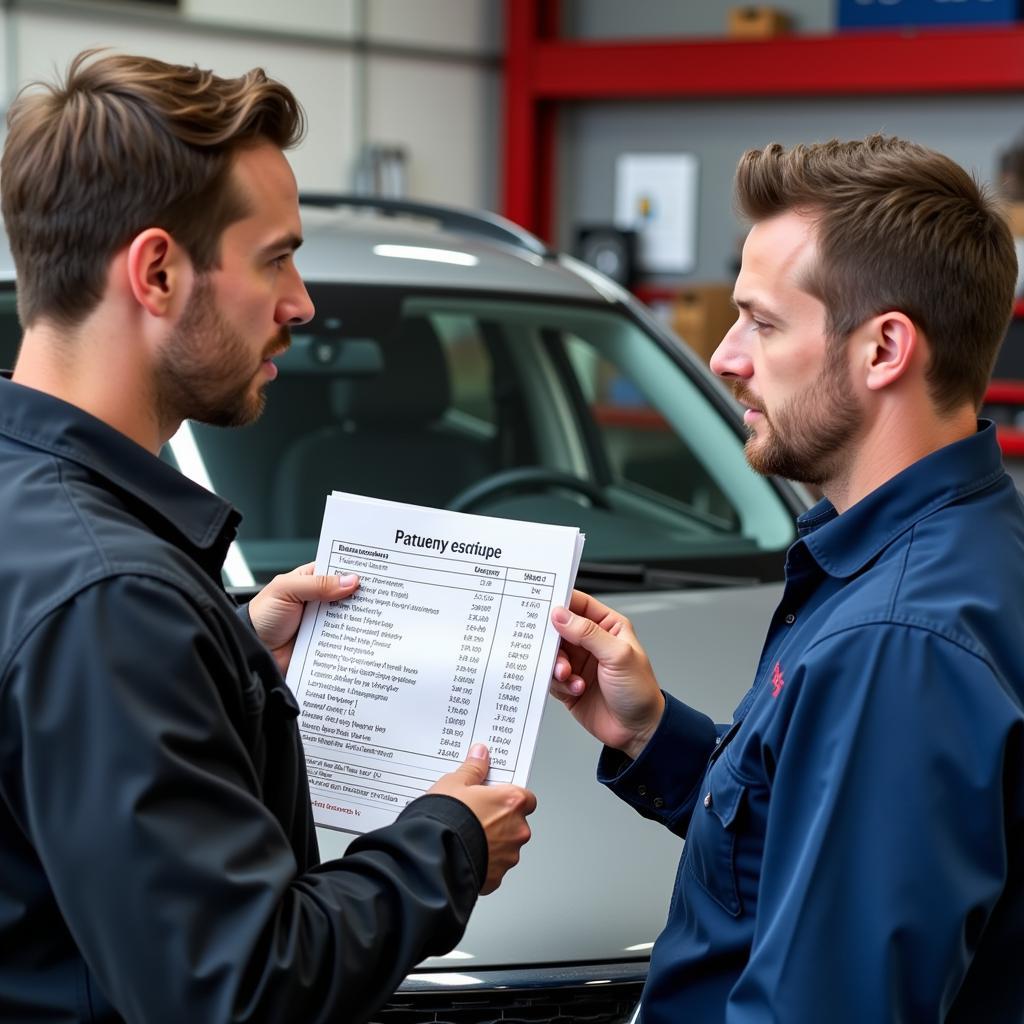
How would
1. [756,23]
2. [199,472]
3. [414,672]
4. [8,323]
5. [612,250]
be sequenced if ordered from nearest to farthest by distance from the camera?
[414,672]
[199,472]
[8,323]
[756,23]
[612,250]

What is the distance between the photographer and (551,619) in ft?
5.18

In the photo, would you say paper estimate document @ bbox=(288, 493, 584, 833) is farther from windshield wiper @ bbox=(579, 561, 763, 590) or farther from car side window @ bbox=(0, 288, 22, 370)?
car side window @ bbox=(0, 288, 22, 370)

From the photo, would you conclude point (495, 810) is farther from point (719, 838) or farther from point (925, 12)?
point (925, 12)

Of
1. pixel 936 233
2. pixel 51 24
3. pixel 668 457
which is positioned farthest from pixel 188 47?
pixel 936 233

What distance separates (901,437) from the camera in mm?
1393

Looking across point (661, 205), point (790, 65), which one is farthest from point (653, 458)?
point (661, 205)

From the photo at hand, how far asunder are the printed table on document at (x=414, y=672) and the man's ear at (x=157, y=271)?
0.48 meters

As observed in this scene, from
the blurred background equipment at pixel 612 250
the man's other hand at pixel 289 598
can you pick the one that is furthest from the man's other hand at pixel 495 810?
the blurred background equipment at pixel 612 250

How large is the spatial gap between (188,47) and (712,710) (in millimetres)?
7509

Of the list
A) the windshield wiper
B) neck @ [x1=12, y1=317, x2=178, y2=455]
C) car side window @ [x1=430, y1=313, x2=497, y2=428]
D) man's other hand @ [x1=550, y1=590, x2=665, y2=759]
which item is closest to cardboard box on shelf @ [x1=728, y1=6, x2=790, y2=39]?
car side window @ [x1=430, y1=313, x2=497, y2=428]

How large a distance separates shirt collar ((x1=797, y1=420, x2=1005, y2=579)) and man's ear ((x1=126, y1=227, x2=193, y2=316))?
24.8 inches

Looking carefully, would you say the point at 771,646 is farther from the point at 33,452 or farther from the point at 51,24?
the point at 51,24

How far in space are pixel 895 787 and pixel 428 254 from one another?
2154 mm

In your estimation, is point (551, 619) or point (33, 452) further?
point (551, 619)
